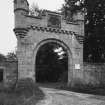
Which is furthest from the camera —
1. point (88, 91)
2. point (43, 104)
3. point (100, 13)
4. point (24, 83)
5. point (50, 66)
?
point (50, 66)

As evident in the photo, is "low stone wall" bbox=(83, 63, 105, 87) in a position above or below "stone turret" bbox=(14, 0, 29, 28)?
below

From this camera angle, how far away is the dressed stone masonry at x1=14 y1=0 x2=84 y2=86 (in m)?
11.9

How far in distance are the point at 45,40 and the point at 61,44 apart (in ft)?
4.64

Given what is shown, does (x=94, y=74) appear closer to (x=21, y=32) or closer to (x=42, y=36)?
(x=42, y=36)

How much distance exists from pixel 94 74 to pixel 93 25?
6.88m

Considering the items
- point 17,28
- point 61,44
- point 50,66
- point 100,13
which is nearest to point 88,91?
point 61,44

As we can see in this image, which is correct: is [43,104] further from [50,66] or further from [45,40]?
[50,66]

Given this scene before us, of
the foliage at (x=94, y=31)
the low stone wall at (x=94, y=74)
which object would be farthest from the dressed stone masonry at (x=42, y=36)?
the foliage at (x=94, y=31)

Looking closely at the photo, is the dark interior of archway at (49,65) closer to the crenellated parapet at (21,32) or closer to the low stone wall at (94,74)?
the low stone wall at (94,74)

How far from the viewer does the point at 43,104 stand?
7.87m

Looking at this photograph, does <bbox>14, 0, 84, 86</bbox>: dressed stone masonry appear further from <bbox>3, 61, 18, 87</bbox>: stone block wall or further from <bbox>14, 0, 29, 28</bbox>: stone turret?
<bbox>3, 61, 18, 87</bbox>: stone block wall

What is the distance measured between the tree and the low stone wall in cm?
430

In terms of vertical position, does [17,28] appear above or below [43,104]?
above

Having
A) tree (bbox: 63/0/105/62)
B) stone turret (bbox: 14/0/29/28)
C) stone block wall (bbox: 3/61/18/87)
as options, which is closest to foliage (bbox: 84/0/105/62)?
tree (bbox: 63/0/105/62)
